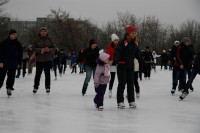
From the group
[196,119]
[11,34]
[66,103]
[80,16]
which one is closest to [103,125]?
[196,119]

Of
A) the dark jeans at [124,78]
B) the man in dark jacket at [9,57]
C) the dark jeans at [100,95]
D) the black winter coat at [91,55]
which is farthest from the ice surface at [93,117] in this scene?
the black winter coat at [91,55]

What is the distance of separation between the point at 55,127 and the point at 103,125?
2.59 ft

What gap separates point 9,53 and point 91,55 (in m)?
2.27

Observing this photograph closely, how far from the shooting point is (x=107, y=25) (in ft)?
230

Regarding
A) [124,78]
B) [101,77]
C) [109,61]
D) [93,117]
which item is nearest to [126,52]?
[124,78]

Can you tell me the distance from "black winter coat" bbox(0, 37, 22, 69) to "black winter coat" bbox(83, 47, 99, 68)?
76.7 inches

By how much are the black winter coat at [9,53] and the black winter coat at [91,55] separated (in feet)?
6.39

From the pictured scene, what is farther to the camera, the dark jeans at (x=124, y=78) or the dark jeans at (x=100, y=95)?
the dark jeans at (x=124, y=78)

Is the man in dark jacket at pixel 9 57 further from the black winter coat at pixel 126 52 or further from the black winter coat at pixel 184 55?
the black winter coat at pixel 184 55

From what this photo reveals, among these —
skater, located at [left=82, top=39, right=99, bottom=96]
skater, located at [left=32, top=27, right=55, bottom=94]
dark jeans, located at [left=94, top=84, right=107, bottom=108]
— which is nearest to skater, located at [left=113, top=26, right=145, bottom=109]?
dark jeans, located at [left=94, top=84, right=107, bottom=108]

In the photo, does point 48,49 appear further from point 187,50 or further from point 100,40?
point 100,40

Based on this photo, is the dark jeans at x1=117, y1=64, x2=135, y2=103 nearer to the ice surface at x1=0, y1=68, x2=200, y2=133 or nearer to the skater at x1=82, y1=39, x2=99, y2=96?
the ice surface at x1=0, y1=68, x2=200, y2=133

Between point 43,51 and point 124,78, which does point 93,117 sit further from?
point 43,51

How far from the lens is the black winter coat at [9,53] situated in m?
10.1
